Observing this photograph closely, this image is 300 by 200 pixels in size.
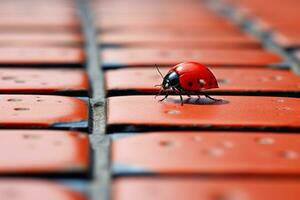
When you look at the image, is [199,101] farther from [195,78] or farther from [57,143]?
[57,143]

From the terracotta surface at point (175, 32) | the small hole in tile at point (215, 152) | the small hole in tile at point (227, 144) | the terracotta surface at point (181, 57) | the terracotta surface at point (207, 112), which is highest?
the terracotta surface at point (175, 32)

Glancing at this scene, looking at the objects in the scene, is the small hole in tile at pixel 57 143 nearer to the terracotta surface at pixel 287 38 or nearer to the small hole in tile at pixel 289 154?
the small hole in tile at pixel 289 154

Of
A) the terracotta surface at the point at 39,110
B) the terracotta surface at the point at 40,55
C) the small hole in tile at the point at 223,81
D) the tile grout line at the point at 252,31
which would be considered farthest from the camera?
the tile grout line at the point at 252,31

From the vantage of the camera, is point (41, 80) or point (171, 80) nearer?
point (171, 80)

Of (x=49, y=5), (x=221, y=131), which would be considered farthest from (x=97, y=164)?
(x=49, y=5)

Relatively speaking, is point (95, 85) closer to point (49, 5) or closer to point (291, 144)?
point (291, 144)

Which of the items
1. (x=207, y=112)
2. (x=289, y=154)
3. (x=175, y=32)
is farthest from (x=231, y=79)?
(x=175, y=32)

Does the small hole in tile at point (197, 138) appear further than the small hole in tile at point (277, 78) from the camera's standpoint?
No

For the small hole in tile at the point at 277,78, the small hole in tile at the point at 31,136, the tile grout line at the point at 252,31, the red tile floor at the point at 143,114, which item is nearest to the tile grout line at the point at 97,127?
the red tile floor at the point at 143,114
